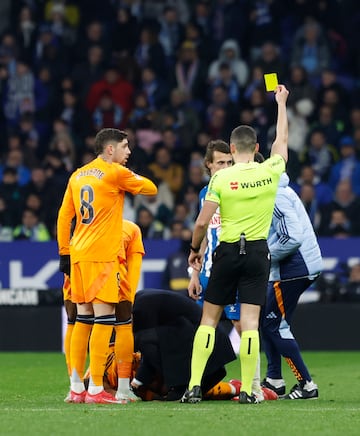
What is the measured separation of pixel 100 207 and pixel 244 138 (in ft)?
4.04

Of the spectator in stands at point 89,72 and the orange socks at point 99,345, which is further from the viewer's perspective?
the spectator in stands at point 89,72

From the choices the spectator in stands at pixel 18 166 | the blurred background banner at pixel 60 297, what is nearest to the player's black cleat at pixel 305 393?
the blurred background banner at pixel 60 297

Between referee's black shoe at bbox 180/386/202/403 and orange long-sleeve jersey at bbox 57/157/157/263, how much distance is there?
1170mm

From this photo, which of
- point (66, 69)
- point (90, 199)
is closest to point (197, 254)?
point (90, 199)

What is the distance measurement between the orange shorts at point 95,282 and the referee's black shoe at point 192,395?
2.91 ft

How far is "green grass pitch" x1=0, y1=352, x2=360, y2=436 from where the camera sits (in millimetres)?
7594

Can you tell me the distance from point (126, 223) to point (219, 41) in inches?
475

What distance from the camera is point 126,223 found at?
10617mm

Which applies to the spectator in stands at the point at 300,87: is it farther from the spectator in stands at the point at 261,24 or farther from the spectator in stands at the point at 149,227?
the spectator in stands at the point at 149,227

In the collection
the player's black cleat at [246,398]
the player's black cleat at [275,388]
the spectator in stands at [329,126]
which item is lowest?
the player's black cleat at [275,388]

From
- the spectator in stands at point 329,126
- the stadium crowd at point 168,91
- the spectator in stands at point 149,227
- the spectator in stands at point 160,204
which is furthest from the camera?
the spectator in stands at point 329,126

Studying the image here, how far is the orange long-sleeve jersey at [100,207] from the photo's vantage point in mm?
9688

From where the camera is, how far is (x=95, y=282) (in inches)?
378

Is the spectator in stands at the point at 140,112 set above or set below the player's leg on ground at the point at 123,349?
above
